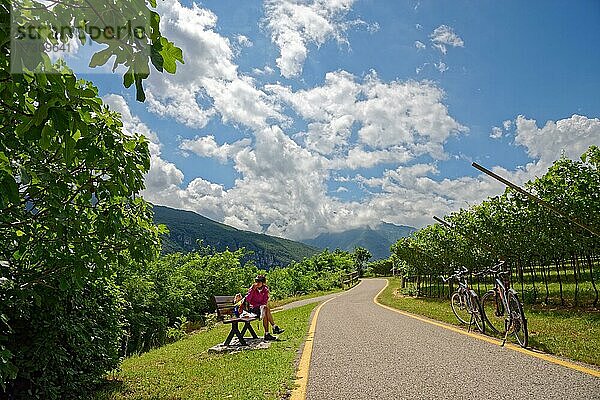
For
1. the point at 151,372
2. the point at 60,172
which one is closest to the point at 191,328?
the point at 151,372

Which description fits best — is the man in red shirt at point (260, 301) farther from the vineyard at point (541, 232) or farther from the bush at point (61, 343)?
the vineyard at point (541, 232)

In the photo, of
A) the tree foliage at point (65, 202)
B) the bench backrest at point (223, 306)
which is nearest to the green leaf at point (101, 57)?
the tree foliage at point (65, 202)

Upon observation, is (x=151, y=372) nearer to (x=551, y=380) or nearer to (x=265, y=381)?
(x=265, y=381)

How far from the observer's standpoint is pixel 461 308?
1091 centimetres

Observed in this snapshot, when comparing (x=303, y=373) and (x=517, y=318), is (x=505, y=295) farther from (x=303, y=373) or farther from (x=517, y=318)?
(x=303, y=373)

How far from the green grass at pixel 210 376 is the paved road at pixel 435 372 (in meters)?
0.54

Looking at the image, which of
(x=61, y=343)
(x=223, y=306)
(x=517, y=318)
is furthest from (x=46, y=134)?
(x=223, y=306)

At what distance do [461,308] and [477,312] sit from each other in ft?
4.72

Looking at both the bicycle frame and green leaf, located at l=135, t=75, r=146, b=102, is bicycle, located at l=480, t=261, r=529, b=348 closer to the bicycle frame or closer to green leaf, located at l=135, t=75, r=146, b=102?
the bicycle frame

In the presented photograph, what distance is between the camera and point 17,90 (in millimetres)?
2246

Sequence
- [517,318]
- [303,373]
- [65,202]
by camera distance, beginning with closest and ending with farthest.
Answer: [65,202], [303,373], [517,318]

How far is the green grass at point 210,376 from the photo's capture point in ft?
18.4

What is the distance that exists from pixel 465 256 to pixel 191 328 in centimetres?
1376

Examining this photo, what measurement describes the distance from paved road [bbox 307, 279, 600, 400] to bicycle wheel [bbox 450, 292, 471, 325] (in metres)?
1.76
